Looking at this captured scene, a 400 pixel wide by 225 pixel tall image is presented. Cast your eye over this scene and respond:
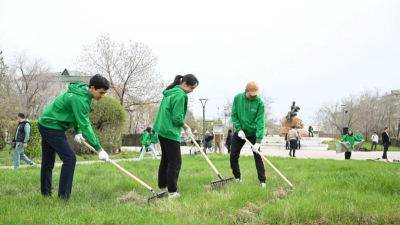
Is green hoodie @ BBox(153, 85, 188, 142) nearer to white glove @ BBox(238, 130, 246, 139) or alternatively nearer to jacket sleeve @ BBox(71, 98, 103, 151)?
jacket sleeve @ BBox(71, 98, 103, 151)

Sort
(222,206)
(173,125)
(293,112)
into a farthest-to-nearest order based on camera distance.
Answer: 1. (293,112)
2. (173,125)
3. (222,206)

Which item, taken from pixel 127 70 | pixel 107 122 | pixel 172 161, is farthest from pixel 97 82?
pixel 127 70

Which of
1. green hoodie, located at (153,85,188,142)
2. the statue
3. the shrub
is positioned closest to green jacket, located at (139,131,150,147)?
the shrub

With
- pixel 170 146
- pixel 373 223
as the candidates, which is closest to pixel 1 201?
pixel 170 146

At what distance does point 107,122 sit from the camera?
15211 mm

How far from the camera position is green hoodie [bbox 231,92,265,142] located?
575 cm

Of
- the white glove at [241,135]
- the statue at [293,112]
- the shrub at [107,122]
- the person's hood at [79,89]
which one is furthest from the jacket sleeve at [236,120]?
the statue at [293,112]

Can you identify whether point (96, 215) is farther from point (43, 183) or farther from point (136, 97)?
point (136, 97)

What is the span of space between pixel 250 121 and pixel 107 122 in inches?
419

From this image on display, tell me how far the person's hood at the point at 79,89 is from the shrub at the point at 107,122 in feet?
34.3

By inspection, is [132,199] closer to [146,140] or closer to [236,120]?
[236,120]

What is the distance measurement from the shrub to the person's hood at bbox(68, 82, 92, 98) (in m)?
10.5

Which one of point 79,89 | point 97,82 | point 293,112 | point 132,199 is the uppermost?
point 293,112

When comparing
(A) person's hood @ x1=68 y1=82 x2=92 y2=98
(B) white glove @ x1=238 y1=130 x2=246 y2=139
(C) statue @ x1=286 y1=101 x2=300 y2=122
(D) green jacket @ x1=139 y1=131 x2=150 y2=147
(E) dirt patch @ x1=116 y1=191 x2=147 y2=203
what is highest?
(C) statue @ x1=286 y1=101 x2=300 y2=122
